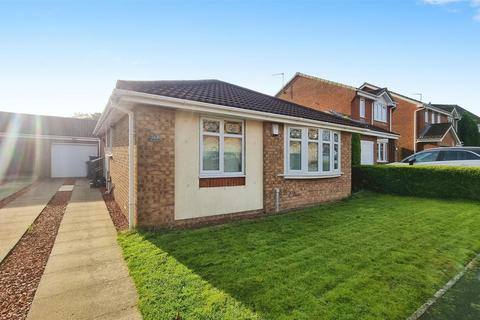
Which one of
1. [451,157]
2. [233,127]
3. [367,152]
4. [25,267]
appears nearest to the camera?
[25,267]

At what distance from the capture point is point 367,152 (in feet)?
61.6

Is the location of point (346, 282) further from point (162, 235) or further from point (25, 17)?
point (25, 17)

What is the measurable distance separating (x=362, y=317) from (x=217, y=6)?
912 cm

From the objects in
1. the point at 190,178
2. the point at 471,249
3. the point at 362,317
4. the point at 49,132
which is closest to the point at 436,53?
the point at 471,249

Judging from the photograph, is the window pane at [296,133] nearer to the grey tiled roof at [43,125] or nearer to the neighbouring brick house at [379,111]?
the neighbouring brick house at [379,111]

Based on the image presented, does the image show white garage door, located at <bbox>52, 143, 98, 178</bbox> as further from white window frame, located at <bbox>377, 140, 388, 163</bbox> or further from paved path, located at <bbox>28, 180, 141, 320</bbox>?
white window frame, located at <bbox>377, 140, 388, 163</bbox>

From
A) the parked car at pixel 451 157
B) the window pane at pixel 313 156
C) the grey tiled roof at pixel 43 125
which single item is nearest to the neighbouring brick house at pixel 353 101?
the parked car at pixel 451 157

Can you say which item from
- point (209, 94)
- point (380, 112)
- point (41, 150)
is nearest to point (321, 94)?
point (380, 112)

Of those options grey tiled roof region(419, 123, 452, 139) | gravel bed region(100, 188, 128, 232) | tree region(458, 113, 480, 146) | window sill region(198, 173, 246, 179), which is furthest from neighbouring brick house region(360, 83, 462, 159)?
gravel bed region(100, 188, 128, 232)

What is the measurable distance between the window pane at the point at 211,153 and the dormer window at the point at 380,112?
2082cm

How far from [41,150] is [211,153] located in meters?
18.2

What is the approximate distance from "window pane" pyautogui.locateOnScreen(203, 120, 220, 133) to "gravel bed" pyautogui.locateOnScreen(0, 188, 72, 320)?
4.34m

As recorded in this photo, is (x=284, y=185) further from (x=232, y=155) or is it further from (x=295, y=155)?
(x=232, y=155)

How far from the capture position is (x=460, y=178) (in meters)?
11.2
